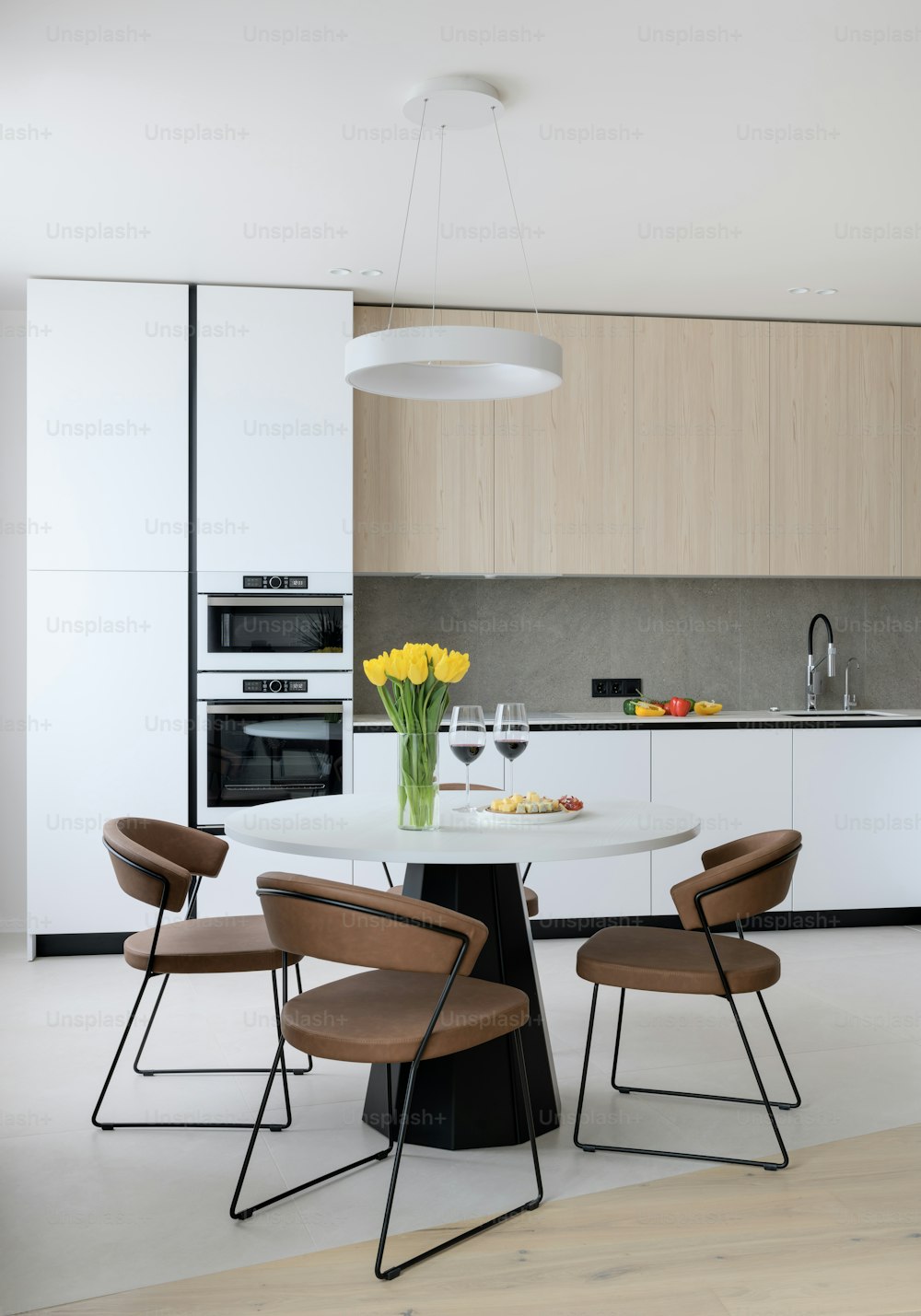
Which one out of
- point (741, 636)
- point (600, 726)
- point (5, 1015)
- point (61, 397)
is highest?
point (61, 397)

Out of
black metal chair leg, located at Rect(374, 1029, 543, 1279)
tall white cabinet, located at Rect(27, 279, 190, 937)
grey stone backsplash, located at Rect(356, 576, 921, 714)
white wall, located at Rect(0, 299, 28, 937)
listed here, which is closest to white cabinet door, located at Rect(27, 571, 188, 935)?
tall white cabinet, located at Rect(27, 279, 190, 937)

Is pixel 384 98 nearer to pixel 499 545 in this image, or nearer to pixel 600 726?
pixel 499 545

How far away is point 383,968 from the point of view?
2.29 m

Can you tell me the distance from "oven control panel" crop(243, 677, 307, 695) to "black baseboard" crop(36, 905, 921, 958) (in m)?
1.11

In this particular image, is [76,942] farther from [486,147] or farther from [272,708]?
[486,147]

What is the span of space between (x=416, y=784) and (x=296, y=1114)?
3.28ft

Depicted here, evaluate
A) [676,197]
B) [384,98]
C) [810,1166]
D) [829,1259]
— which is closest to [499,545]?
[676,197]

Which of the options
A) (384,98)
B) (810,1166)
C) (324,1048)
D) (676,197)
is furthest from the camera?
(676,197)

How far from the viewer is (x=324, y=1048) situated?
232 centimetres

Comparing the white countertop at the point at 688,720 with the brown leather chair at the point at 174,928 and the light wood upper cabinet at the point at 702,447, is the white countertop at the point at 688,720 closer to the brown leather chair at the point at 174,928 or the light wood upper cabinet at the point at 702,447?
the light wood upper cabinet at the point at 702,447

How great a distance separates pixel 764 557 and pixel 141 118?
10.4ft

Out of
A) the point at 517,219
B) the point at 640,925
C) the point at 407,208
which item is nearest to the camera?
the point at 407,208

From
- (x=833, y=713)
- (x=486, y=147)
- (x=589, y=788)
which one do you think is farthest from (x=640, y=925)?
(x=486, y=147)

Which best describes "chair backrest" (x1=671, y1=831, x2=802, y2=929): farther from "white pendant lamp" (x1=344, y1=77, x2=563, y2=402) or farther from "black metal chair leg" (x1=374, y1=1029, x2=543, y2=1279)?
"white pendant lamp" (x1=344, y1=77, x2=563, y2=402)
